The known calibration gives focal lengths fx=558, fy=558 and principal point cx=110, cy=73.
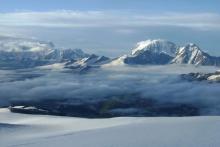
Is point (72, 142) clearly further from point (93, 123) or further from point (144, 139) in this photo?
point (93, 123)

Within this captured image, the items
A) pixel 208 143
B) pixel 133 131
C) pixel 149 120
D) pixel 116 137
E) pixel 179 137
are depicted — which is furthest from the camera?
pixel 149 120

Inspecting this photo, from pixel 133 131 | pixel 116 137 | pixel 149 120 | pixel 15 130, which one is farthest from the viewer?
pixel 15 130

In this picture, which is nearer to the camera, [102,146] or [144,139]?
[102,146]

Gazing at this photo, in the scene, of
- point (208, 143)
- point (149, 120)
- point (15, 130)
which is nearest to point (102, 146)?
point (208, 143)

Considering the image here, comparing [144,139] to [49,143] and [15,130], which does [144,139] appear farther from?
[15,130]

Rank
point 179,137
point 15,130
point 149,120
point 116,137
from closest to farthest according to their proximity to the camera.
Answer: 1. point 179,137
2. point 116,137
3. point 149,120
4. point 15,130

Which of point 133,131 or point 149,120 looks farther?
point 149,120

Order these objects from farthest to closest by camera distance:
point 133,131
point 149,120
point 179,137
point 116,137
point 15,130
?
point 15,130, point 149,120, point 133,131, point 116,137, point 179,137

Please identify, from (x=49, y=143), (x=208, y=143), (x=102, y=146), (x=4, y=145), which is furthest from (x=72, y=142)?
(x=208, y=143)
